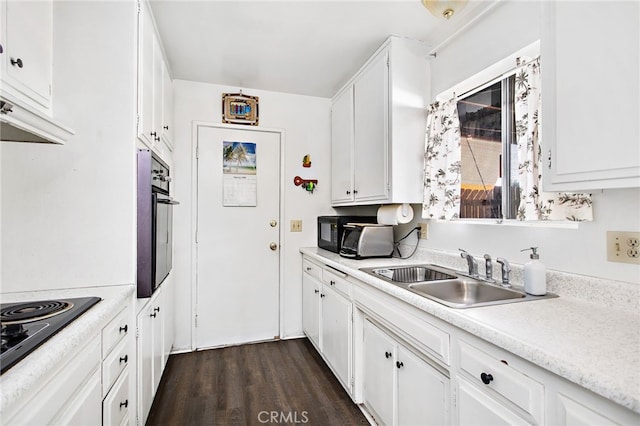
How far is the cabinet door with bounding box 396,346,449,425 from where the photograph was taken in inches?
47.9

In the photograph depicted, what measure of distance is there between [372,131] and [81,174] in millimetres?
1793

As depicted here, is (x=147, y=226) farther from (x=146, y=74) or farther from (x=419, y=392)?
(x=419, y=392)

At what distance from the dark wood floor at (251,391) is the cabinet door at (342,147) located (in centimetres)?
146

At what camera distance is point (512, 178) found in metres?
1.69

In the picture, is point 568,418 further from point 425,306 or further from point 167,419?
point 167,419

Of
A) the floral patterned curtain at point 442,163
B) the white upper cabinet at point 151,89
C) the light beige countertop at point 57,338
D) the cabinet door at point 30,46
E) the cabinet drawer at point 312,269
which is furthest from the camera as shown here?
the cabinet drawer at point 312,269

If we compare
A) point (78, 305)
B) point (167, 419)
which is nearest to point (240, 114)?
point (78, 305)

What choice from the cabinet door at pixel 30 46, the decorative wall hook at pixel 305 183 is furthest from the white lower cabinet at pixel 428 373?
the cabinet door at pixel 30 46

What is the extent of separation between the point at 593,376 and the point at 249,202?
8.70 ft

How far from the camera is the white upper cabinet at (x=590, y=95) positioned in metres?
0.91

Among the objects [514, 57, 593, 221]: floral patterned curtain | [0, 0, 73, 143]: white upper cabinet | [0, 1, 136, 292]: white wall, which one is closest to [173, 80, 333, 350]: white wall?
[0, 1, 136, 292]: white wall

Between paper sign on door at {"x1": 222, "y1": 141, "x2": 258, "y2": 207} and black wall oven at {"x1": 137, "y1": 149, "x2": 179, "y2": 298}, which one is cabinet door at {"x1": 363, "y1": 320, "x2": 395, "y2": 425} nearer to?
black wall oven at {"x1": 137, "y1": 149, "x2": 179, "y2": 298}

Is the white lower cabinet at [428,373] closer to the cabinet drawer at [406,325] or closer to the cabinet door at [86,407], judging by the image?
the cabinet drawer at [406,325]

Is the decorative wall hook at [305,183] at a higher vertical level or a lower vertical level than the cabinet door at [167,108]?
lower
